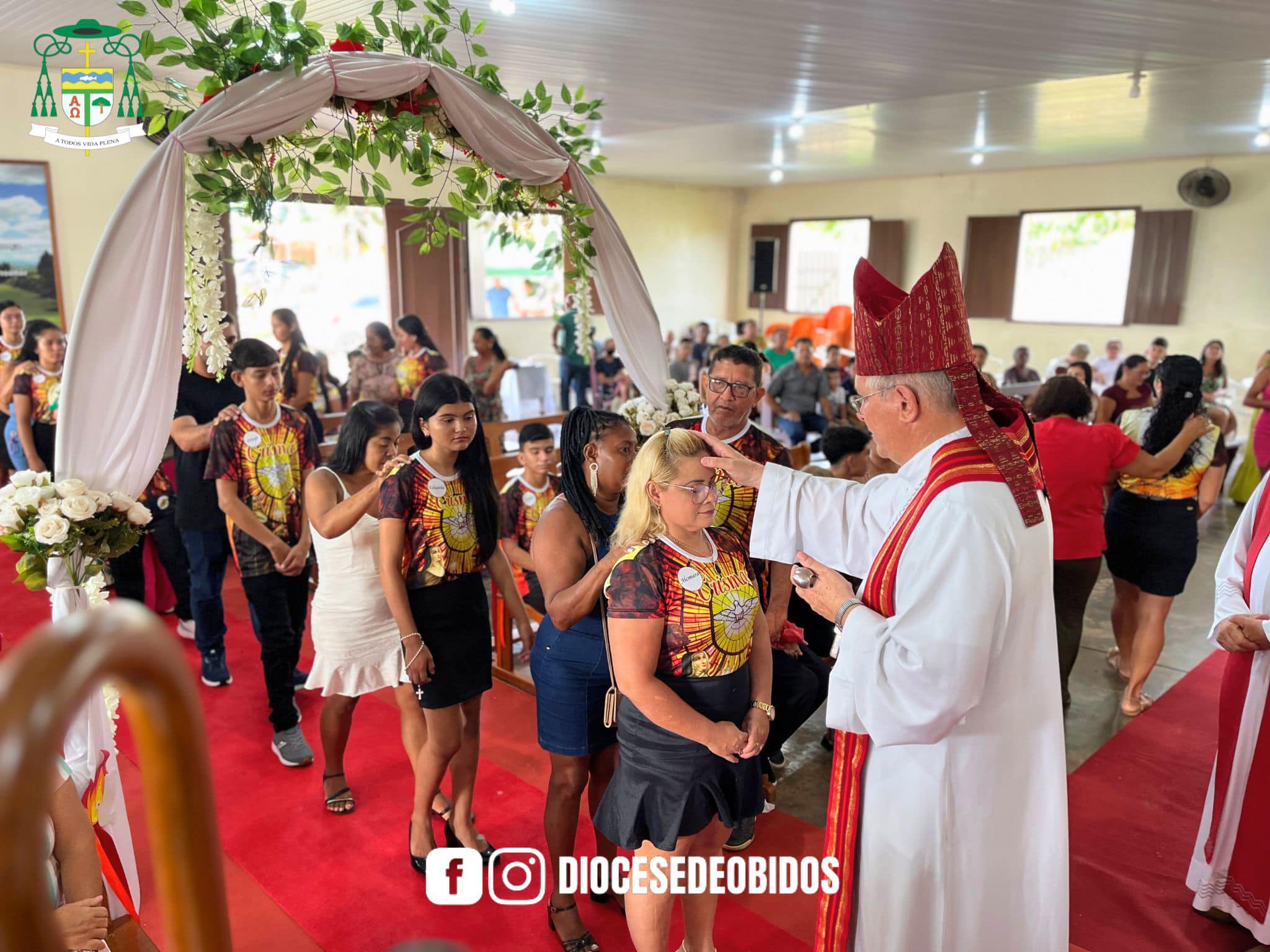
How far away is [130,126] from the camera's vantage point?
7441 mm

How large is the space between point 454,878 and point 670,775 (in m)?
1.19

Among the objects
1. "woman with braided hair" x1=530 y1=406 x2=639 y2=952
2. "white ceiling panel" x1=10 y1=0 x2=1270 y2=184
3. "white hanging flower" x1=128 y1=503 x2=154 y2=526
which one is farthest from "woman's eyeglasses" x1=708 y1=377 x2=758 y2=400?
"white ceiling panel" x1=10 y1=0 x2=1270 y2=184

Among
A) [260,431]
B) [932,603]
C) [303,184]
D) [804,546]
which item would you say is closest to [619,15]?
[303,184]

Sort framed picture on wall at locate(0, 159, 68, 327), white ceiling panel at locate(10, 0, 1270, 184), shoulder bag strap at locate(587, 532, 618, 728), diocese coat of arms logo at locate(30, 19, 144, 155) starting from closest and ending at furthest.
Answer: shoulder bag strap at locate(587, 532, 618, 728), white ceiling panel at locate(10, 0, 1270, 184), diocese coat of arms logo at locate(30, 19, 144, 155), framed picture on wall at locate(0, 159, 68, 327)

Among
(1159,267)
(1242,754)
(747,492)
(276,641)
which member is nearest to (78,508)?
(276,641)

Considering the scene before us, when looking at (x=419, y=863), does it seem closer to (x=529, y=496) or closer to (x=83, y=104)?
(x=529, y=496)

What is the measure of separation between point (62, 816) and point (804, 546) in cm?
188

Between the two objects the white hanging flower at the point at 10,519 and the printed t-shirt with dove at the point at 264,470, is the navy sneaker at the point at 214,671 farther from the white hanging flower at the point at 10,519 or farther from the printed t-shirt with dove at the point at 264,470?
the white hanging flower at the point at 10,519

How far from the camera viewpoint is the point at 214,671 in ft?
14.5

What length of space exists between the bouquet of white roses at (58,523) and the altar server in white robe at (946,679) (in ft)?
6.45

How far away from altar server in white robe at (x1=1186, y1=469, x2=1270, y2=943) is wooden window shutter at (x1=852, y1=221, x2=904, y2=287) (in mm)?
13317

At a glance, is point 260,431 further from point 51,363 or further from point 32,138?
point 32,138

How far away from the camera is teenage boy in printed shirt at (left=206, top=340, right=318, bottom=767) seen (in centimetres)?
366

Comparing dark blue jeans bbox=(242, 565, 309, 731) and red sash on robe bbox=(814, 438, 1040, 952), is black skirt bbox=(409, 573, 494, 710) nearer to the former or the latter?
dark blue jeans bbox=(242, 565, 309, 731)
